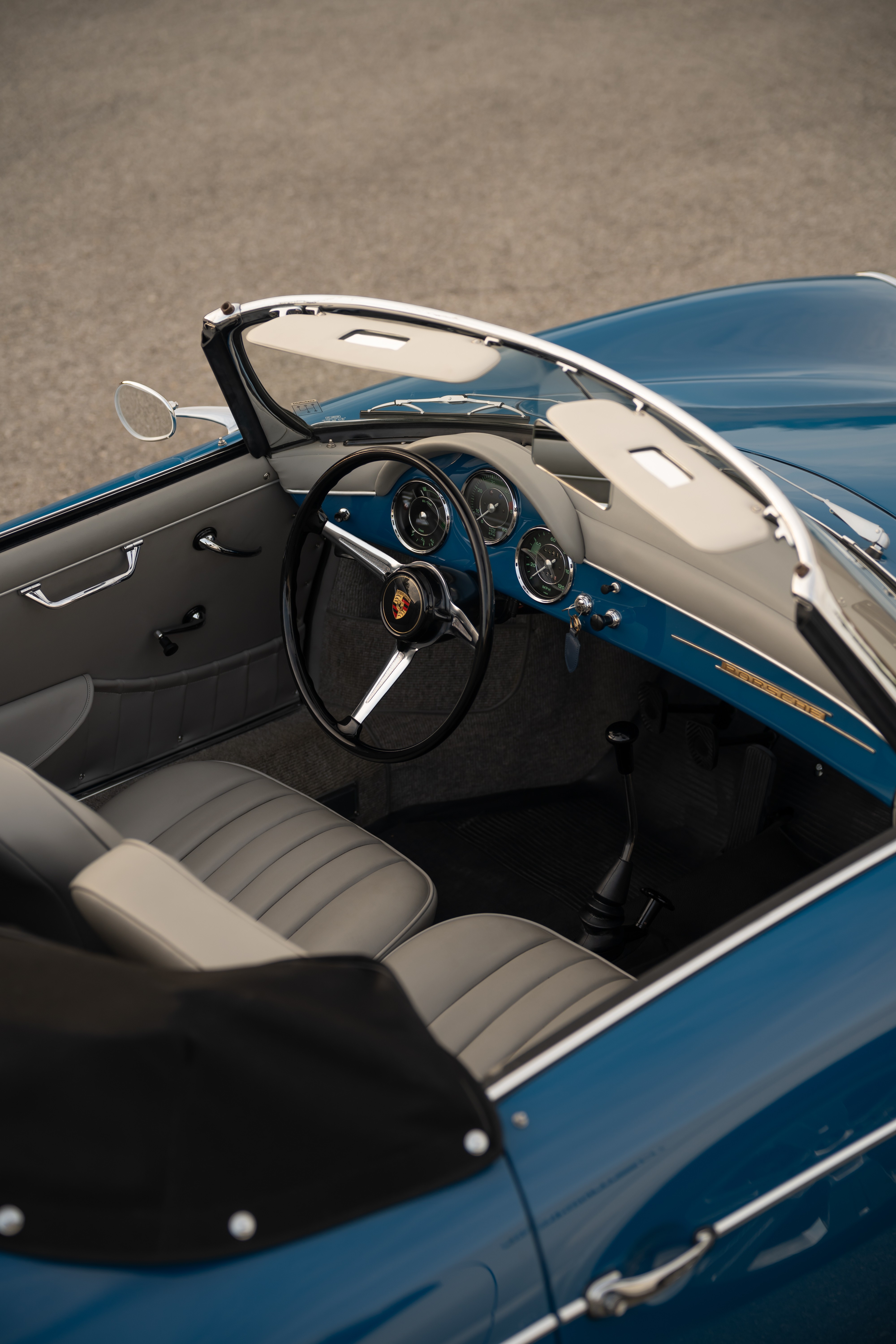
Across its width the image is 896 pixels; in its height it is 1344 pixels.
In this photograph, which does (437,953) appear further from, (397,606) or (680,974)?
(397,606)

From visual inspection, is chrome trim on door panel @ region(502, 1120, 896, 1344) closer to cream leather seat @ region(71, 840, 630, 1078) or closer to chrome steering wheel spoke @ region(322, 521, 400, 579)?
cream leather seat @ region(71, 840, 630, 1078)

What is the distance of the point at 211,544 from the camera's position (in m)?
2.80

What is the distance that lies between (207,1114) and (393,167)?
6.36 m

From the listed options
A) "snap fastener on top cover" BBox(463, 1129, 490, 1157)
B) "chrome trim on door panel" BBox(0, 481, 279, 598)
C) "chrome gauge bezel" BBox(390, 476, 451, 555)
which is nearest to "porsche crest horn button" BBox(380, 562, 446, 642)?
"chrome gauge bezel" BBox(390, 476, 451, 555)

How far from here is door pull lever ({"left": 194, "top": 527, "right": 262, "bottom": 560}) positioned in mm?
2773

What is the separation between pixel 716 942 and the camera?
1449mm

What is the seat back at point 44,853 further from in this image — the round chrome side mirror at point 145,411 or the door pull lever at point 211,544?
the door pull lever at point 211,544

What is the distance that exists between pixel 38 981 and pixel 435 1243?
56cm

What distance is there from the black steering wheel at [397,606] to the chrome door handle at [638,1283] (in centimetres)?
120

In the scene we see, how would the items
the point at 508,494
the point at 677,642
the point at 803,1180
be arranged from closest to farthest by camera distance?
the point at 803,1180 → the point at 677,642 → the point at 508,494

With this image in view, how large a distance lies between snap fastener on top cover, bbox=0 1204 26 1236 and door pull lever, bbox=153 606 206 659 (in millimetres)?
1814

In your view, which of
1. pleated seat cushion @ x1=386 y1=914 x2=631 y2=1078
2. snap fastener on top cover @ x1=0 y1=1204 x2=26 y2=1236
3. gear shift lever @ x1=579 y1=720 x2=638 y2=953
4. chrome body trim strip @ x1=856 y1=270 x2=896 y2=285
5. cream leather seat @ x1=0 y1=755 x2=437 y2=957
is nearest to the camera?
snap fastener on top cover @ x1=0 y1=1204 x2=26 y2=1236

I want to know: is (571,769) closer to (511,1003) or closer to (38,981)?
(511,1003)

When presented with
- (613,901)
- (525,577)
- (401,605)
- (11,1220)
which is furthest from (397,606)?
(11,1220)
